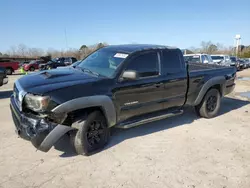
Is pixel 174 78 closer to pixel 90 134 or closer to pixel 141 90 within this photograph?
pixel 141 90

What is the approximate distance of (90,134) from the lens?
3959mm

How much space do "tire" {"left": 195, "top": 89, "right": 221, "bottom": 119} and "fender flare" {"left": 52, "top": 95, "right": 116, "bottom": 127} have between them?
2893mm

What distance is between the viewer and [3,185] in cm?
311

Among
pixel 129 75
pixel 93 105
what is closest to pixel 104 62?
pixel 129 75

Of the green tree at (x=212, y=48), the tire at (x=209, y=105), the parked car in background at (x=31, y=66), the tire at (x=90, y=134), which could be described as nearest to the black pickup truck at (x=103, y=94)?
the tire at (x=90, y=134)

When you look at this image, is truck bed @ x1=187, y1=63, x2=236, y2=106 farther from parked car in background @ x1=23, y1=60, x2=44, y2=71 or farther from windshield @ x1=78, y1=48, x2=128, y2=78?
parked car in background @ x1=23, y1=60, x2=44, y2=71

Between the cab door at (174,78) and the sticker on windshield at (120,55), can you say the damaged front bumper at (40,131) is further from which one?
the cab door at (174,78)

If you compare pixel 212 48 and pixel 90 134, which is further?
pixel 212 48

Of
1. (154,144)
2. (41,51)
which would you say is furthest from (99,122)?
(41,51)

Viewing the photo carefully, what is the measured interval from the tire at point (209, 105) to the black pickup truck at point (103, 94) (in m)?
0.28

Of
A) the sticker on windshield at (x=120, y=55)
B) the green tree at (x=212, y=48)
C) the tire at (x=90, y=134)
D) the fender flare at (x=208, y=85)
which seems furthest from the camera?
the green tree at (x=212, y=48)

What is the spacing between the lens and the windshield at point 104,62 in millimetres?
4309

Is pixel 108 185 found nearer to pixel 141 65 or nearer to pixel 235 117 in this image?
pixel 141 65

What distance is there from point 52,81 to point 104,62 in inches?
48.6
